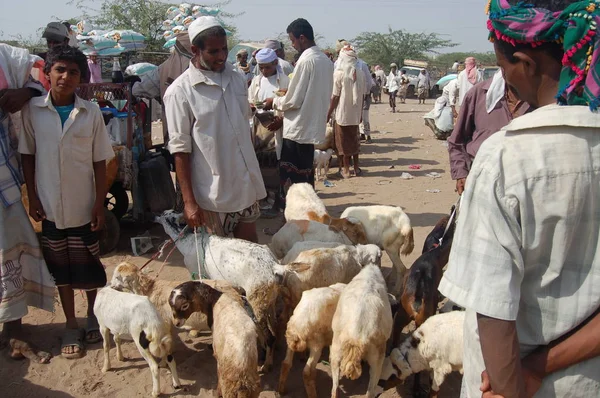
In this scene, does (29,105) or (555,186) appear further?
(29,105)

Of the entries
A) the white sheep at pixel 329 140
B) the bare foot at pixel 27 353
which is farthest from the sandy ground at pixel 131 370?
the white sheep at pixel 329 140

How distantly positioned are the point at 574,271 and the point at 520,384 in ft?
1.06

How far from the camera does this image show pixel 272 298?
3.90 meters

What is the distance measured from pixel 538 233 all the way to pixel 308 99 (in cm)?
555

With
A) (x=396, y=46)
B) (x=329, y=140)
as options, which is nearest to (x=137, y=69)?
(x=329, y=140)

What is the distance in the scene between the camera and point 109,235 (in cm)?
607

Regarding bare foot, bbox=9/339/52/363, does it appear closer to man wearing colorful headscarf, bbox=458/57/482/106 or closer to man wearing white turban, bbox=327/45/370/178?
man wearing white turban, bbox=327/45/370/178

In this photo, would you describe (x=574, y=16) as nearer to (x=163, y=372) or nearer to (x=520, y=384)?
(x=520, y=384)

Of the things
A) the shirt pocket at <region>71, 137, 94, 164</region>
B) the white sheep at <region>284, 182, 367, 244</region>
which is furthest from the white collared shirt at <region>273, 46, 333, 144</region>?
the shirt pocket at <region>71, 137, 94, 164</region>

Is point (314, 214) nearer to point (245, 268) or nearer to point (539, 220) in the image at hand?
point (245, 268)

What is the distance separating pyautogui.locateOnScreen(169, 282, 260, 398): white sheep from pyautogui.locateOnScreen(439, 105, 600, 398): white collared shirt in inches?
77.5

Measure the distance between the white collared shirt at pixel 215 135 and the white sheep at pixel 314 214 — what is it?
1.30m

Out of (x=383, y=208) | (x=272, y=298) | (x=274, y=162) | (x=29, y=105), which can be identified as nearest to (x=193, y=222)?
(x=272, y=298)

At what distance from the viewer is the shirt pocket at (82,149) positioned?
12.6ft
